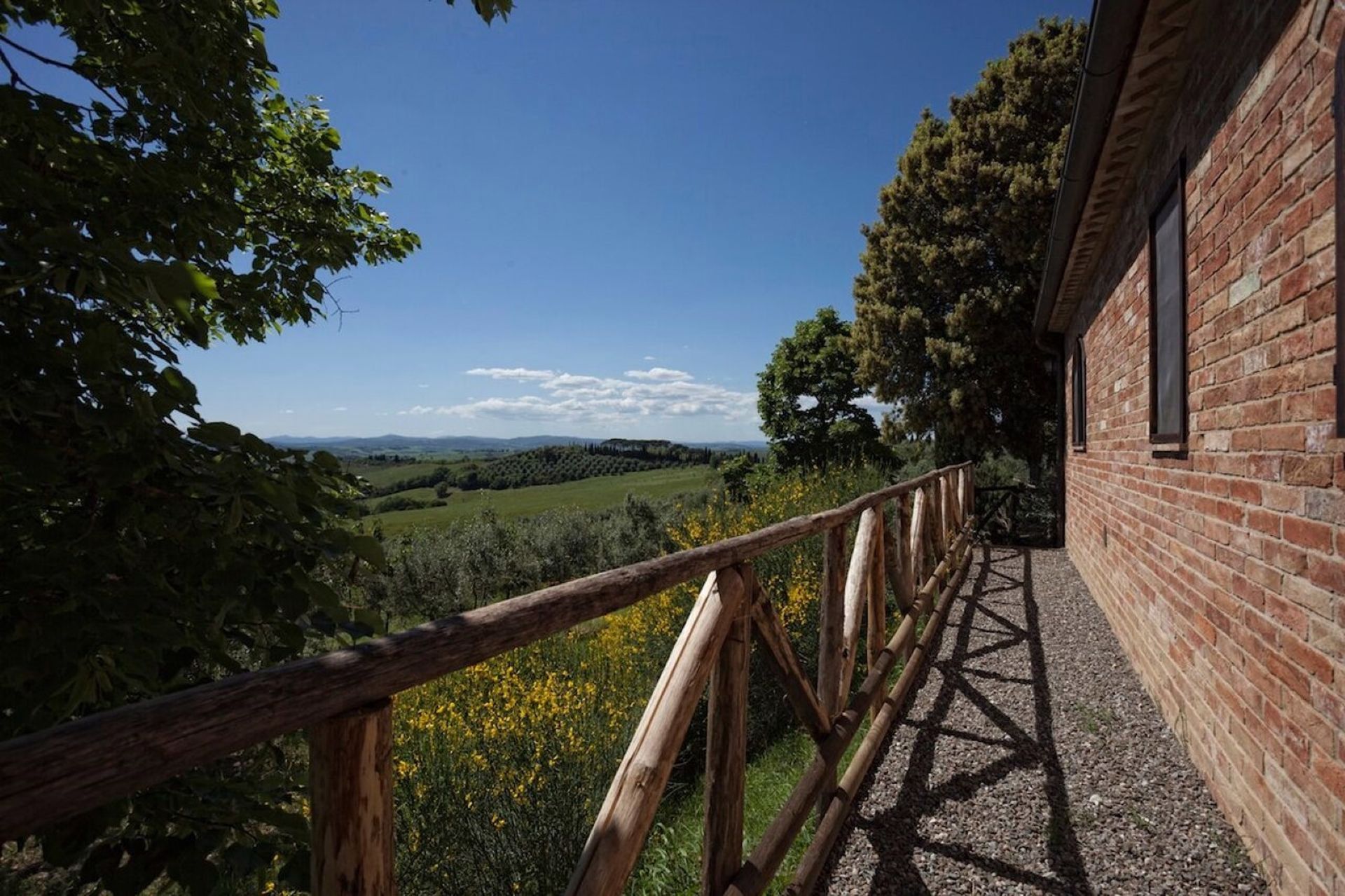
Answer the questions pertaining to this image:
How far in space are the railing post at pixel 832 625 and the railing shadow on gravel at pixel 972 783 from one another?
53 cm

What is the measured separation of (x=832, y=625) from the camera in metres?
3.04

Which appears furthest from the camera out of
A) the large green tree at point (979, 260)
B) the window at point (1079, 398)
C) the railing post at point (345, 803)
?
the large green tree at point (979, 260)

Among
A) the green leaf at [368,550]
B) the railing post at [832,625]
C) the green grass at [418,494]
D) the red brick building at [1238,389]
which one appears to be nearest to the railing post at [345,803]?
the green leaf at [368,550]

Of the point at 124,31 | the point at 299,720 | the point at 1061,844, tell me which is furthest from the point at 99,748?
the point at 1061,844

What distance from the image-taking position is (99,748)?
25.6 inches

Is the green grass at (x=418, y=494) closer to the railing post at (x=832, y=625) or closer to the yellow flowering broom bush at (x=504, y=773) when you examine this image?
the yellow flowering broom bush at (x=504, y=773)

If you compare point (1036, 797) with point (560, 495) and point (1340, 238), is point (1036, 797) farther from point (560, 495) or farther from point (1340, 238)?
point (560, 495)

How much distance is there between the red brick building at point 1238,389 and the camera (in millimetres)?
1956

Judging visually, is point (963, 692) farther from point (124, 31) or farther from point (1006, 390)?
point (1006, 390)

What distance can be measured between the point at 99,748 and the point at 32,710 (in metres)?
0.98

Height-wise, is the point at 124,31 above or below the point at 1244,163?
above

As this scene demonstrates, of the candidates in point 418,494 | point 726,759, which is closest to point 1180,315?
point 726,759

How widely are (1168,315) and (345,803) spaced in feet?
14.5

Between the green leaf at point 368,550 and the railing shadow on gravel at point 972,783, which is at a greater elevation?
the green leaf at point 368,550
